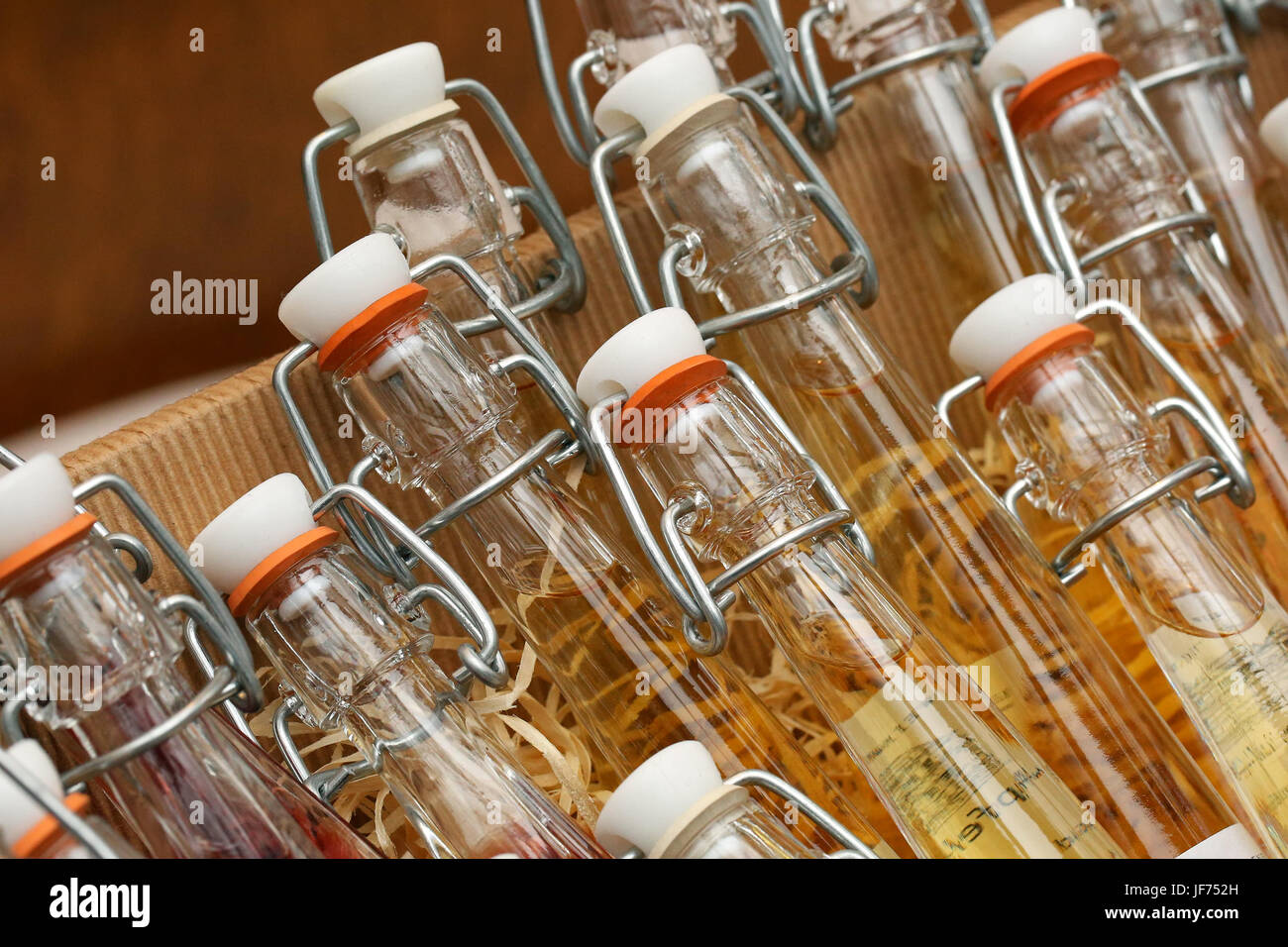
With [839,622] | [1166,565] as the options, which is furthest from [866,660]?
[1166,565]

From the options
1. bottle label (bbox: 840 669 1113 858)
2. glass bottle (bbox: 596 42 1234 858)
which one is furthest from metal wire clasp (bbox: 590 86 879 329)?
bottle label (bbox: 840 669 1113 858)

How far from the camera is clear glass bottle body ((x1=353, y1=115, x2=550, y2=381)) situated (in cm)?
42

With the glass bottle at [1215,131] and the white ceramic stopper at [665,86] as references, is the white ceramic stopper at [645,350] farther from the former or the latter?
the glass bottle at [1215,131]

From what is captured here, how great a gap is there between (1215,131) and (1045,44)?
136 millimetres

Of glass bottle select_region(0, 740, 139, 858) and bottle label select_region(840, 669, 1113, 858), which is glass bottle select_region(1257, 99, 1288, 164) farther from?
glass bottle select_region(0, 740, 139, 858)

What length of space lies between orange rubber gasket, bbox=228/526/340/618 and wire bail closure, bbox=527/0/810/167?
0.68 ft

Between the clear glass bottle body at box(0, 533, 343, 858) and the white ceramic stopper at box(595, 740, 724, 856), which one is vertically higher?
the clear glass bottle body at box(0, 533, 343, 858)

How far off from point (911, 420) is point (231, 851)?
0.87 ft

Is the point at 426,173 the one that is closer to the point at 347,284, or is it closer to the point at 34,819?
the point at 347,284

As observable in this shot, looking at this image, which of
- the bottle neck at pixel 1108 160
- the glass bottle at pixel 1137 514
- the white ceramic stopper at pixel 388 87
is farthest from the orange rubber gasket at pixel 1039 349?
the white ceramic stopper at pixel 388 87

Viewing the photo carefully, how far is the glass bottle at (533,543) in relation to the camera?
0.37 metres

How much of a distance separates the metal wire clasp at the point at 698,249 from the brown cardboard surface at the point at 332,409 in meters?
0.03
